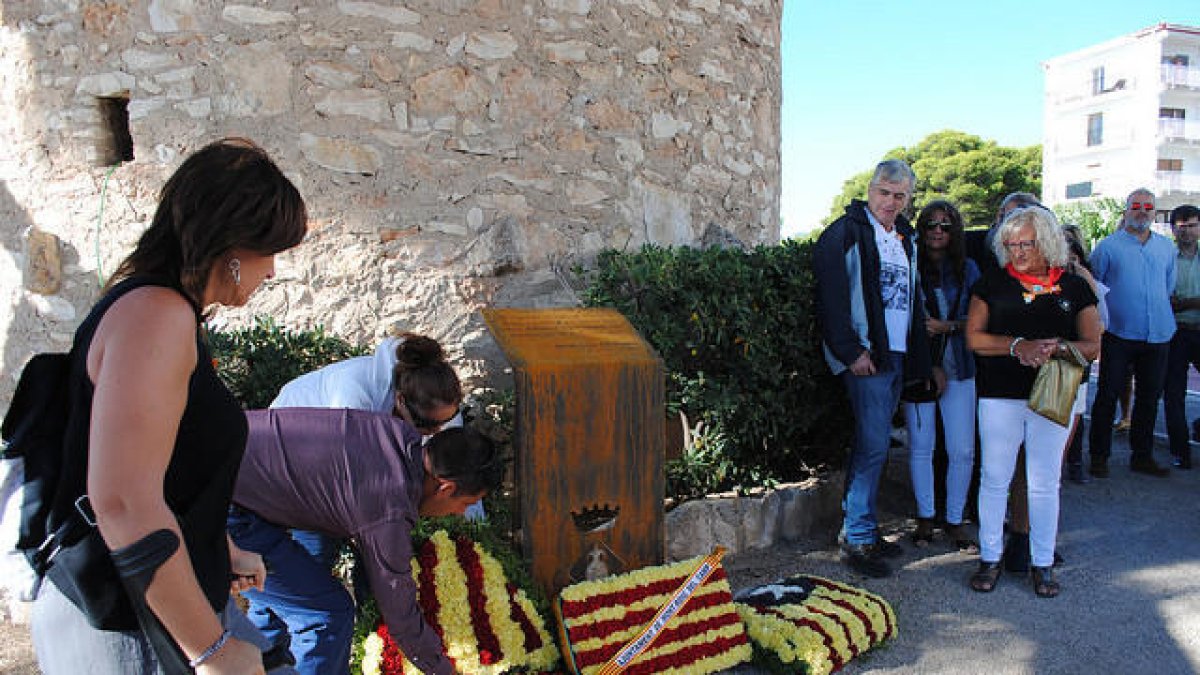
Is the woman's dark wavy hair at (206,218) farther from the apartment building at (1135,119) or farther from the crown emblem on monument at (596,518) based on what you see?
the apartment building at (1135,119)

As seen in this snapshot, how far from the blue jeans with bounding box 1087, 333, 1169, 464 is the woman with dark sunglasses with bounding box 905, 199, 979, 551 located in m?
1.83

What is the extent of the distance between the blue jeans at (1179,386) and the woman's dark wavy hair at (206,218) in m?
6.21

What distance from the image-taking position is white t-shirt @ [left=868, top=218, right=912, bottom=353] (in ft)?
13.0

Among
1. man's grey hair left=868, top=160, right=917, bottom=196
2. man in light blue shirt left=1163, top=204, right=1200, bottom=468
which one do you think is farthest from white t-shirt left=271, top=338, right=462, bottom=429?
man in light blue shirt left=1163, top=204, right=1200, bottom=468

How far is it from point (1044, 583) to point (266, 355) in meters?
3.83

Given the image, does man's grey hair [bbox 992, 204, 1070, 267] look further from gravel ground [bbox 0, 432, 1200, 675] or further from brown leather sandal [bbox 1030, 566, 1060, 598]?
gravel ground [bbox 0, 432, 1200, 675]

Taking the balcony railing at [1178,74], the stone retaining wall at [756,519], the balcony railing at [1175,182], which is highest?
the balcony railing at [1178,74]

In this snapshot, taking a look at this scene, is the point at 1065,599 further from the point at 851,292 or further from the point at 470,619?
the point at 470,619

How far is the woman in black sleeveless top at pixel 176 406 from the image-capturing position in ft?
4.09

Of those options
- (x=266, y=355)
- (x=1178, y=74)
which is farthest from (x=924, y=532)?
(x=1178, y=74)

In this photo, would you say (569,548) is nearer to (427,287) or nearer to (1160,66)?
(427,287)

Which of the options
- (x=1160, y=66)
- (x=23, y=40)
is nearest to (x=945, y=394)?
(x=23, y=40)

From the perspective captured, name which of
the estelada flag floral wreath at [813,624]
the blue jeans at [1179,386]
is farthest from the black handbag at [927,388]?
the blue jeans at [1179,386]

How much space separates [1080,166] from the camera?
124ft
